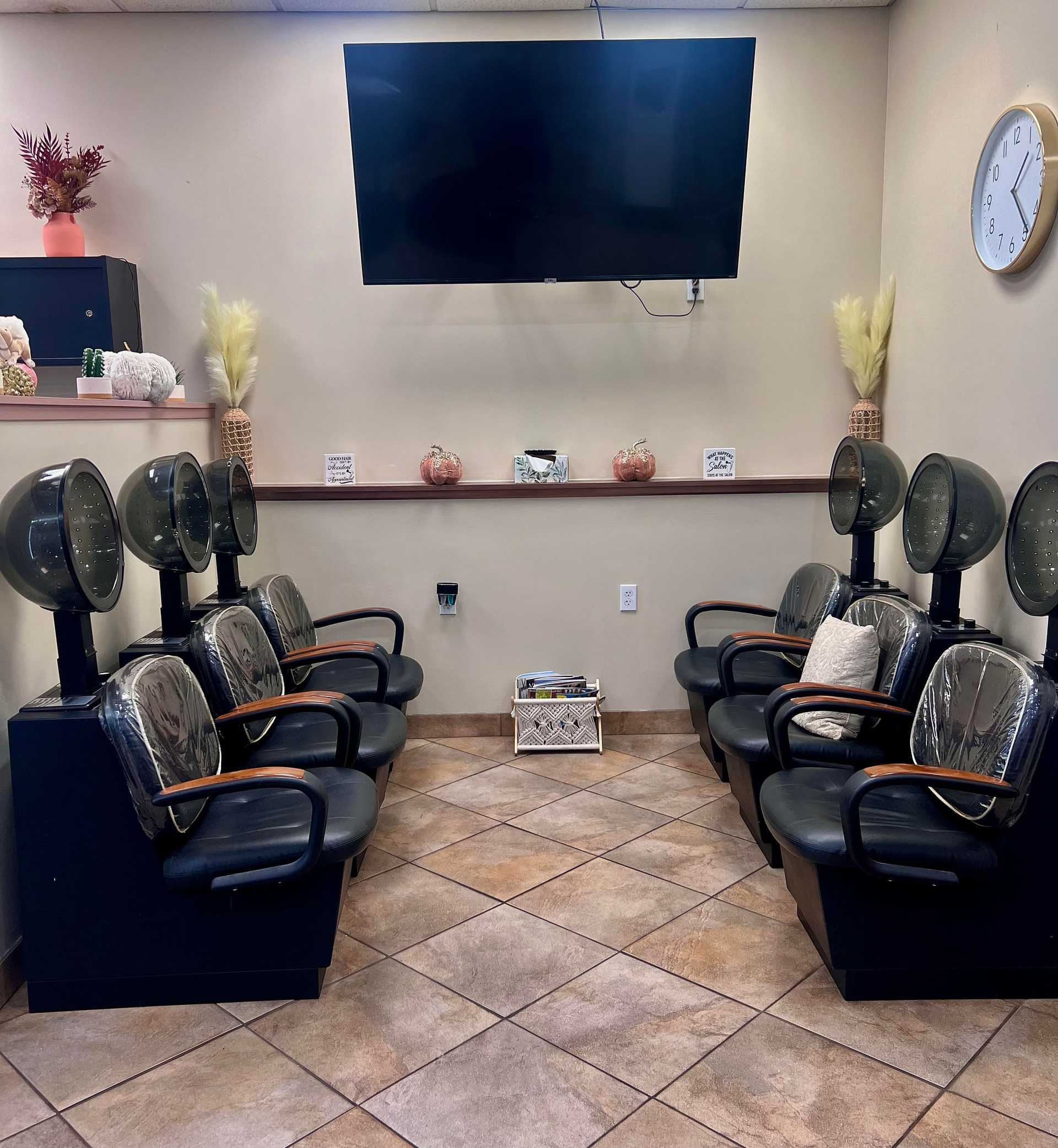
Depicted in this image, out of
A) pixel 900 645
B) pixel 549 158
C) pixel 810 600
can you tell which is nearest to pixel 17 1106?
pixel 900 645

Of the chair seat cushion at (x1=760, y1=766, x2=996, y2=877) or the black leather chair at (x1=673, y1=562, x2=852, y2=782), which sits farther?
the black leather chair at (x1=673, y1=562, x2=852, y2=782)

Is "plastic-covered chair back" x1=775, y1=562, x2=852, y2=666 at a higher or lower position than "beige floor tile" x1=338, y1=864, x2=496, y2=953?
higher

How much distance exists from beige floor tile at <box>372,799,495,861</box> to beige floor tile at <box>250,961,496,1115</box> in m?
0.74

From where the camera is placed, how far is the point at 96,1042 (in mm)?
2330

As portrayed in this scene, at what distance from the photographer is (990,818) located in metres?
2.30

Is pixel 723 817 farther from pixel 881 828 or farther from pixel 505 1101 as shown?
pixel 505 1101

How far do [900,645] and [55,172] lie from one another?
3.58 metres

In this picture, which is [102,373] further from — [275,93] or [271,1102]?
[271,1102]

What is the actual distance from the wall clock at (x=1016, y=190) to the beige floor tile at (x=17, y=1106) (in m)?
3.29

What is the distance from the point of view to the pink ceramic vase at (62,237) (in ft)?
13.0

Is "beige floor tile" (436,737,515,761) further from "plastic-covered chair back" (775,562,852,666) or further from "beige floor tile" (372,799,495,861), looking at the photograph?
"plastic-covered chair back" (775,562,852,666)

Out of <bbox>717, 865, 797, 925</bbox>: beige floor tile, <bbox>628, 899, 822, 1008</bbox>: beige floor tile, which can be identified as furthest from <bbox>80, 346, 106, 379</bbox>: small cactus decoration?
<bbox>717, 865, 797, 925</bbox>: beige floor tile

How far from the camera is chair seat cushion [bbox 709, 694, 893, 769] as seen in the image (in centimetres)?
298

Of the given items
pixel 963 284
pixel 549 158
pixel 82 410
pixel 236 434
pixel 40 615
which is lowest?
pixel 40 615
